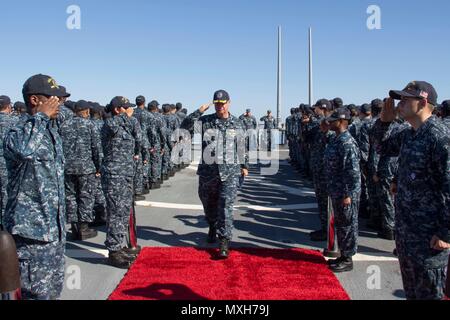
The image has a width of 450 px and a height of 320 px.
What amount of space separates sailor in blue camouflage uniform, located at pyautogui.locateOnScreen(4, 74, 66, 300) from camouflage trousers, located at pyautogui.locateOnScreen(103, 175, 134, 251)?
2290mm

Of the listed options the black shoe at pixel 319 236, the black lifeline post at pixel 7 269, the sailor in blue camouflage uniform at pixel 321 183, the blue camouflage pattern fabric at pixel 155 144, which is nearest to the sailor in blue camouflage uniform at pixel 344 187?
the sailor in blue camouflage uniform at pixel 321 183

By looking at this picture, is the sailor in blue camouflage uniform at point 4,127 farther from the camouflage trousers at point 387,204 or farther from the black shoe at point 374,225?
the black shoe at point 374,225

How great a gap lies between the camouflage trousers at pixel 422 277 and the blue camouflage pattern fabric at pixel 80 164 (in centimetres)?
487

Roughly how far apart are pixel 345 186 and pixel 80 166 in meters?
3.96

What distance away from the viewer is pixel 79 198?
660cm

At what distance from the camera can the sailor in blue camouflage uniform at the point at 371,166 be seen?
23.8 ft

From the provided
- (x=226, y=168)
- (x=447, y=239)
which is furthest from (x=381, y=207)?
(x=447, y=239)

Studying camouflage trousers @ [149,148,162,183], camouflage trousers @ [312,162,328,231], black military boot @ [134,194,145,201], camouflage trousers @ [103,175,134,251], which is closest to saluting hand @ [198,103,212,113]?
camouflage trousers @ [103,175,134,251]

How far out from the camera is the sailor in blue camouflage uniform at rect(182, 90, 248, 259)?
5832mm

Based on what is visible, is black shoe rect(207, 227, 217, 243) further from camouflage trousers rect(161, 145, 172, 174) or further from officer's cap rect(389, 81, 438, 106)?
camouflage trousers rect(161, 145, 172, 174)

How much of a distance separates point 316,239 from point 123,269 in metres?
2.97

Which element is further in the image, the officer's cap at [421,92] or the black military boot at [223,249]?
the black military boot at [223,249]

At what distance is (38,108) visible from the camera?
312cm
